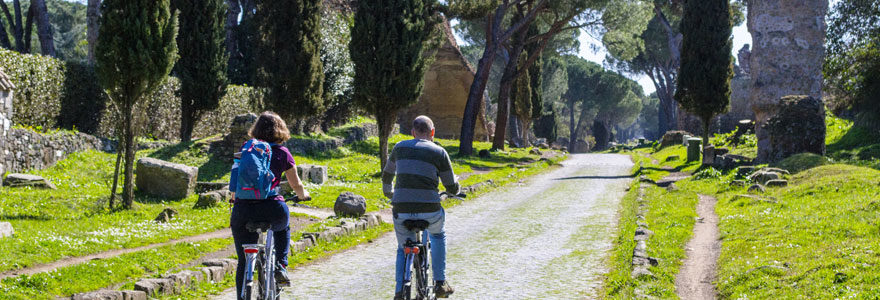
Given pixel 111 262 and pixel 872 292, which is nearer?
pixel 872 292

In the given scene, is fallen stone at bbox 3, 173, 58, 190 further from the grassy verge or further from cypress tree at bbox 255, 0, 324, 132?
cypress tree at bbox 255, 0, 324, 132

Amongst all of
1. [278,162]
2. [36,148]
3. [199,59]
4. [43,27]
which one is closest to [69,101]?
[36,148]

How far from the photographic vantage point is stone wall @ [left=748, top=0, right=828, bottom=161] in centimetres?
2895

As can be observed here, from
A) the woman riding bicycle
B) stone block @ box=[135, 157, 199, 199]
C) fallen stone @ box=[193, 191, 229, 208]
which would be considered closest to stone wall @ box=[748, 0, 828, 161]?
fallen stone @ box=[193, 191, 229, 208]

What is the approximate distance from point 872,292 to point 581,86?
87.0 m

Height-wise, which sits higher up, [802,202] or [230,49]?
[230,49]

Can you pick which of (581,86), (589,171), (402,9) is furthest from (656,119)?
(402,9)

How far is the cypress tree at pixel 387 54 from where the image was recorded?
24.8 metres

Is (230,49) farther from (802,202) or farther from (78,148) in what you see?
(802,202)

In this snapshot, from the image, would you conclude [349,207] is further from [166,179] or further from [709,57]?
[709,57]

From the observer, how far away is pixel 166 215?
14102 mm

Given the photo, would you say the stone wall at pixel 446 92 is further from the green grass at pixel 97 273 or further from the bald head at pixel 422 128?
the bald head at pixel 422 128

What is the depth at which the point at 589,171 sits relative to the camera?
32812 millimetres

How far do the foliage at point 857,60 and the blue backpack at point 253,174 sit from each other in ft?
67.3
